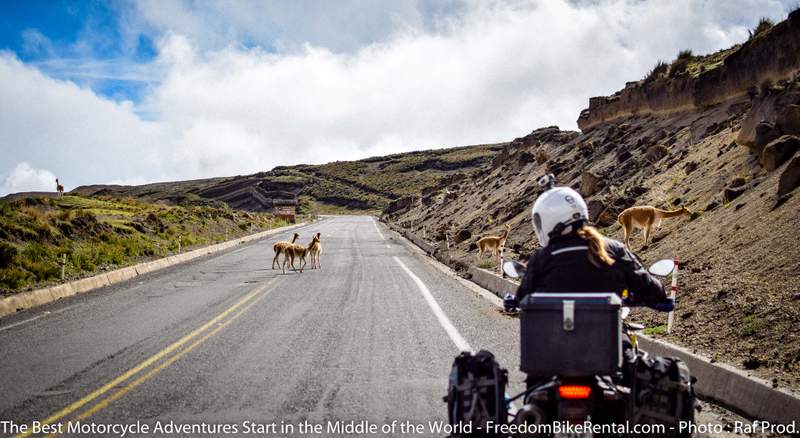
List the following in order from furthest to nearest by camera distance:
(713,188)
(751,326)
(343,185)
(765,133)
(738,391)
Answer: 1. (343,185)
2. (713,188)
3. (765,133)
4. (751,326)
5. (738,391)

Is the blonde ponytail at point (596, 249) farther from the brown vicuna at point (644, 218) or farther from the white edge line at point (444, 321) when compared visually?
the brown vicuna at point (644, 218)

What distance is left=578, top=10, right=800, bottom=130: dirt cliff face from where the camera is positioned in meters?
20.2

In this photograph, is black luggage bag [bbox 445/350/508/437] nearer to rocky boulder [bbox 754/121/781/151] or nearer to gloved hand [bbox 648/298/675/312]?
gloved hand [bbox 648/298/675/312]

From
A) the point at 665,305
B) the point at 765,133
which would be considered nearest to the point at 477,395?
the point at 665,305

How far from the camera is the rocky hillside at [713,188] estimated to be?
311 inches

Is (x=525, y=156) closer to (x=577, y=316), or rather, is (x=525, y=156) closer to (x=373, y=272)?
(x=373, y=272)

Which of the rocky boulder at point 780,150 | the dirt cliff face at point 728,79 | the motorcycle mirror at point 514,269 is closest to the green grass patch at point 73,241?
the motorcycle mirror at point 514,269

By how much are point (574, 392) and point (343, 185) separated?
166888 millimetres

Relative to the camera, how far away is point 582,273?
3.81 metres

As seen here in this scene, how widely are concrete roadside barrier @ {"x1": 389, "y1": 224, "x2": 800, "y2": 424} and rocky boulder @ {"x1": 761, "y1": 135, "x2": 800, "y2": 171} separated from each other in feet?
26.7

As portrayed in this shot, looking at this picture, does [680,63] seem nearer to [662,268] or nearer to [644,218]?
[644,218]

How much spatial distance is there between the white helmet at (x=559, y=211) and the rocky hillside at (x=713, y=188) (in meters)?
3.25

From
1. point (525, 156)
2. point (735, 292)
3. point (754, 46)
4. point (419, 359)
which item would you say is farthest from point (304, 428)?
point (525, 156)

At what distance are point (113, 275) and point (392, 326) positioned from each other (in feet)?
40.1
